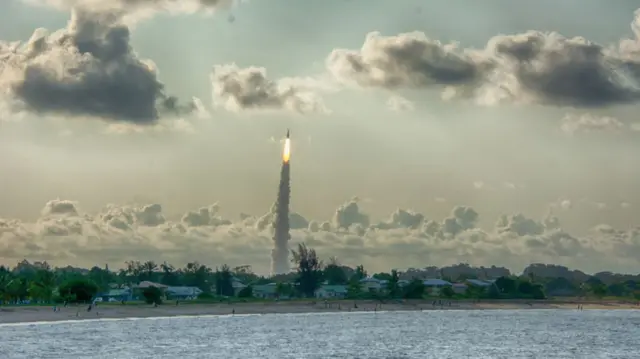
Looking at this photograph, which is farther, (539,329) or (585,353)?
(539,329)

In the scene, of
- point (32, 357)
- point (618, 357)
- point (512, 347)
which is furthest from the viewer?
point (512, 347)

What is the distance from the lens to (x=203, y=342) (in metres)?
142

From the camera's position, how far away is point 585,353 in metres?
131

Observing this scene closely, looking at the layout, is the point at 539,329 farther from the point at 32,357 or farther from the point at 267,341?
the point at 32,357

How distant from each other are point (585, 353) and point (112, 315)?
99.7 metres

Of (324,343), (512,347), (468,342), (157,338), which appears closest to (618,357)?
(512,347)

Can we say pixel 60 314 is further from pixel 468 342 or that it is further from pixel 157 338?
pixel 468 342

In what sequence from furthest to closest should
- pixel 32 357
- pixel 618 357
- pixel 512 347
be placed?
pixel 512 347 < pixel 618 357 < pixel 32 357

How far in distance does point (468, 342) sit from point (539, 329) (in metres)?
46.7

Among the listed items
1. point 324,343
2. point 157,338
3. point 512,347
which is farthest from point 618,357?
point 157,338

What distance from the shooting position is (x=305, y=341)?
146 meters

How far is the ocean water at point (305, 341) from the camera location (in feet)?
405

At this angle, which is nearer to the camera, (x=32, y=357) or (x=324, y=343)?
(x=32, y=357)

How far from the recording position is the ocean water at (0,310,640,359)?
123 meters
